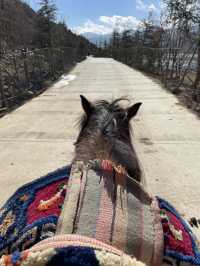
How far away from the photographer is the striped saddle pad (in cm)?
101

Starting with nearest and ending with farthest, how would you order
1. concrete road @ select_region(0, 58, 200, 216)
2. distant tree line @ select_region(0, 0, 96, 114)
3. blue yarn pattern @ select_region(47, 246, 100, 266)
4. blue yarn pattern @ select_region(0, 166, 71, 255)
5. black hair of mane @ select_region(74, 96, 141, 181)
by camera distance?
blue yarn pattern @ select_region(47, 246, 100, 266) → blue yarn pattern @ select_region(0, 166, 71, 255) → black hair of mane @ select_region(74, 96, 141, 181) → concrete road @ select_region(0, 58, 200, 216) → distant tree line @ select_region(0, 0, 96, 114)

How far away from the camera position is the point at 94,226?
3.31ft

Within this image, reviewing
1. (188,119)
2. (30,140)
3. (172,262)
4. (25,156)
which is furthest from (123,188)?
(188,119)

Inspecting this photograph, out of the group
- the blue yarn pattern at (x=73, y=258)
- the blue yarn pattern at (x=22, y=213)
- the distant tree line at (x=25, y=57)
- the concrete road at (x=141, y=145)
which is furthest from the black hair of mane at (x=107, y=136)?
the distant tree line at (x=25, y=57)

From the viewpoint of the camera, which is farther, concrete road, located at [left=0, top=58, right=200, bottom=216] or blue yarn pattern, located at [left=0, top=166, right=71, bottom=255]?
concrete road, located at [left=0, top=58, right=200, bottom=216]

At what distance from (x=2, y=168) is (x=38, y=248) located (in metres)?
3.09

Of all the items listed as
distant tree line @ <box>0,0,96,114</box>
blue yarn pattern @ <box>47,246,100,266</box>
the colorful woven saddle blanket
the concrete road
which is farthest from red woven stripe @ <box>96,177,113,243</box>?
distant tree line @ <box>0,0,96,114</box>

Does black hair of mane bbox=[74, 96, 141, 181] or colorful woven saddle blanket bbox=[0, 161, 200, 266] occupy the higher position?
black hair of mane bbox=[74, 96, 141, 181]

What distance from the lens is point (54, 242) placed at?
0.88 metres

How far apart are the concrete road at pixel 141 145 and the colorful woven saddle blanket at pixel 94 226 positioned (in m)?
1.74

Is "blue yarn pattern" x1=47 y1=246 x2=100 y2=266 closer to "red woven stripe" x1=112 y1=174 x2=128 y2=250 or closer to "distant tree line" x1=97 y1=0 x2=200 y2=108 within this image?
"red woven stripe" x1=112 y1=174 x2=128 y2=250

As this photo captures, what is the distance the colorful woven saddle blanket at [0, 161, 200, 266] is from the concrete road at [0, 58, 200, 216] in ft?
5.70

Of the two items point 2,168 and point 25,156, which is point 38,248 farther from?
point 25,156

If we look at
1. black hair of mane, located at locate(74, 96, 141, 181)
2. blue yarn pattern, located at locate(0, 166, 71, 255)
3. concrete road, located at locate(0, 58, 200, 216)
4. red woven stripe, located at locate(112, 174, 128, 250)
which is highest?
black hair of mane, located at locate(74, 96, 141, 181)
